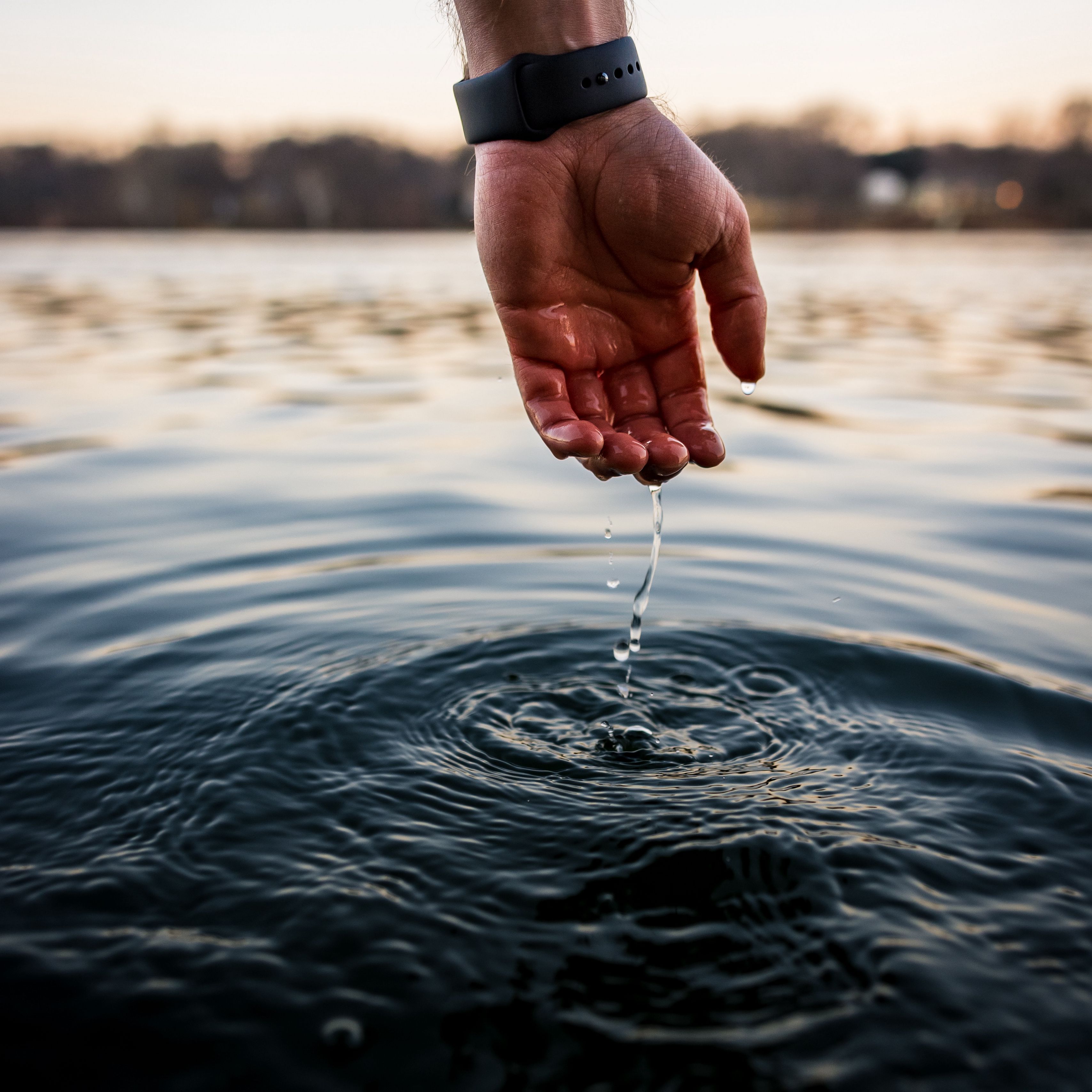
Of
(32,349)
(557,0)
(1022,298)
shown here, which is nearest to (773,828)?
(557,0)

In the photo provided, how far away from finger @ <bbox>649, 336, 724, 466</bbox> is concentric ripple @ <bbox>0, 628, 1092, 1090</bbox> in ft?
2.75

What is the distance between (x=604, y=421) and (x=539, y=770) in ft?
3.50

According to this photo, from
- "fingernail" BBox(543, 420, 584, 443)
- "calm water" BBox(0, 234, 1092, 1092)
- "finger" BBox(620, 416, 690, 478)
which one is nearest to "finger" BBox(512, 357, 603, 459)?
"fingernail" BBox(543, 420, 584, 443)

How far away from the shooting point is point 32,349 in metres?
10.3

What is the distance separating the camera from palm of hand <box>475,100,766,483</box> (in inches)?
111

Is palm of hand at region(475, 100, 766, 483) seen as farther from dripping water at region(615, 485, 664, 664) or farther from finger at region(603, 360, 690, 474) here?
dripping water at region(615, 485, 664, 664)

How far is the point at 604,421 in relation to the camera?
2975 mm

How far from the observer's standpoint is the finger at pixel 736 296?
289 cm

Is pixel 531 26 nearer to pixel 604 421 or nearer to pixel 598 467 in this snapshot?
pixel 604 421

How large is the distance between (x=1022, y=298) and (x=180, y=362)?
13.8 meters

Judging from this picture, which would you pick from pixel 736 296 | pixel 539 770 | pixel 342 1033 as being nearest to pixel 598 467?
pixel 736 296

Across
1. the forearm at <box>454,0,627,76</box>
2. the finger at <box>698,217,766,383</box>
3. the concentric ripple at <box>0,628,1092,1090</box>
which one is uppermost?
the forearm at <box>454,0,627,76</box>

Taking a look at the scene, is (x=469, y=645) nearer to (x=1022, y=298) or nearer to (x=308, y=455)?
(x=308, y=455)

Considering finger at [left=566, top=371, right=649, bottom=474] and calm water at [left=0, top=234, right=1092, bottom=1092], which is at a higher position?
finger at [left=566, top=371, right=649, bottom=474]
